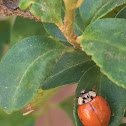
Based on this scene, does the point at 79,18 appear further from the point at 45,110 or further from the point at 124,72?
the point at 45,110

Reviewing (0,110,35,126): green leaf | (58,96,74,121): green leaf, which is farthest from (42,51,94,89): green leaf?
(58,96,74,121): green leaf

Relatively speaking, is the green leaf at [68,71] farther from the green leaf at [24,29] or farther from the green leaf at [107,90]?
the green leaf at [24,29]

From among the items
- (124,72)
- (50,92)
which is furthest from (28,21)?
(124,72)

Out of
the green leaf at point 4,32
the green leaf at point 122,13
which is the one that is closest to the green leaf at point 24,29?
the green leaf at point 4,32

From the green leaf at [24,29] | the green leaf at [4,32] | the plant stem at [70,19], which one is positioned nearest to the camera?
the plant stem at [70,19]

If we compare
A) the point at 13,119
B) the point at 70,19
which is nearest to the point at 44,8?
the point at 70,19
